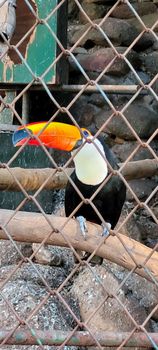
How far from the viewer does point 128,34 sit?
3.62 meters

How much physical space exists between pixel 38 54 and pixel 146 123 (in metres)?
0.63

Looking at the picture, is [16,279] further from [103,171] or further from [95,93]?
[95,93]

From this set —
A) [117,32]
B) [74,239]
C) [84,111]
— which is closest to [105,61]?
[117,32]

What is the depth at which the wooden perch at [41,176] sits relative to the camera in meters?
2.02

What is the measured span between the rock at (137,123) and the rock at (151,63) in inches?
7.6

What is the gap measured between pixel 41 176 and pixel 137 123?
1.39 m

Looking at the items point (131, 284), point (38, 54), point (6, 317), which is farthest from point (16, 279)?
point (38, 54)

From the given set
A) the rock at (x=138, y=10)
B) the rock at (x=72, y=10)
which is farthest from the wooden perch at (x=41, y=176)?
the rock at (x=72, y=10)

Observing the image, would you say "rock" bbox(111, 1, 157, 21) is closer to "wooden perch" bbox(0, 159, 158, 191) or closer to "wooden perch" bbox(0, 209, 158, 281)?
"wooden perch" bbox(0, 159, 158, 191)

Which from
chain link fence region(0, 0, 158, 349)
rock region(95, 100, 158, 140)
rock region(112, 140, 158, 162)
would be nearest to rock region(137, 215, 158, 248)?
chain link fence region(0, 0, 158, 349)

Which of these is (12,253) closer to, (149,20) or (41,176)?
(41,176)

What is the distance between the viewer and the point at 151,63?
362cm

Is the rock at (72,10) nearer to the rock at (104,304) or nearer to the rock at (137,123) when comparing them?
the rock at (137,123)

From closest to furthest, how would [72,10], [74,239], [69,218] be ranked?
1. [69,218]
2. [74,239]
3. [72,10]
